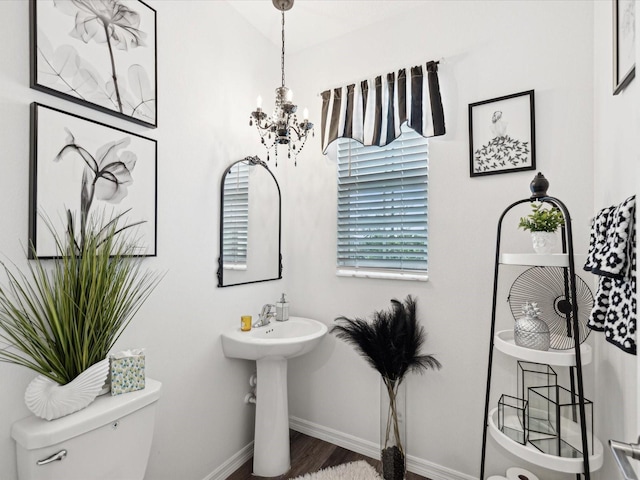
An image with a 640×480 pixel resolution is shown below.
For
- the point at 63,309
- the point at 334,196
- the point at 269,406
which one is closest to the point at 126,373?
the point at 63,309

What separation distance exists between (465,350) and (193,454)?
153 centimetres

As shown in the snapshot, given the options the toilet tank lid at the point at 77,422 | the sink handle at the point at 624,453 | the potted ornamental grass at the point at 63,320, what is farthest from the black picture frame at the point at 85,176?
the sink handle at the point at 624,453

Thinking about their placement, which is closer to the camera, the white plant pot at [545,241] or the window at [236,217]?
the white plant pot at [545,241]

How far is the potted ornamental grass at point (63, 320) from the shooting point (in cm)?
110

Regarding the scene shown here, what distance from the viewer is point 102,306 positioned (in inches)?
47.7

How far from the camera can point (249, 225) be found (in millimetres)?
2145

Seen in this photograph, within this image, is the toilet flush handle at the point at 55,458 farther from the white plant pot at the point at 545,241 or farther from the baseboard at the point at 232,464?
the white plant pot at the point at 545,241

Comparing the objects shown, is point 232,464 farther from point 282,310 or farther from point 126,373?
point 126,373

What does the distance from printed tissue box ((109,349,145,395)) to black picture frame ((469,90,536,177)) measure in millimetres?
1791

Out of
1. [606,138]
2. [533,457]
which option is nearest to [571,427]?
[533,457]

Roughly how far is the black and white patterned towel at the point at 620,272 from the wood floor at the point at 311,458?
5.12 feet

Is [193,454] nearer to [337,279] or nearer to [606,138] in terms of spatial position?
[337,279]

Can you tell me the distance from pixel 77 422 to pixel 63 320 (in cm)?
33

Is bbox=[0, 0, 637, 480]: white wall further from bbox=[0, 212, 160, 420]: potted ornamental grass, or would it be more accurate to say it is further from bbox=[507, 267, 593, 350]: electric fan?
bbox=[0, 212, 160, 420]: potted ornamental grass
